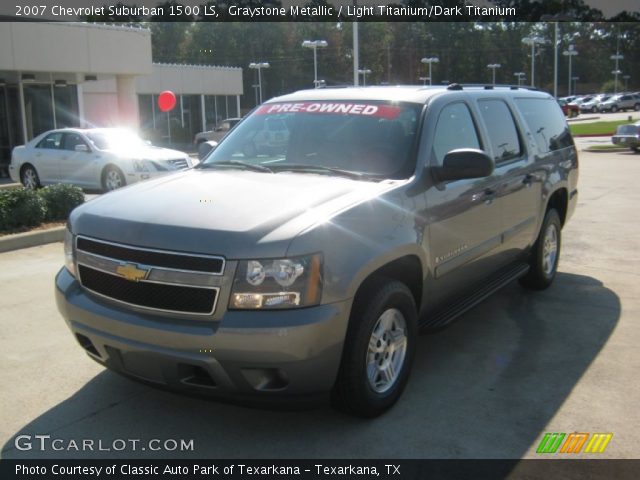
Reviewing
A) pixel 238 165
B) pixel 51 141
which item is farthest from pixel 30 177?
pixel 238 165

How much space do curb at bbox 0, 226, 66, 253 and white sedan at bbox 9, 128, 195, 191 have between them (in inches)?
186

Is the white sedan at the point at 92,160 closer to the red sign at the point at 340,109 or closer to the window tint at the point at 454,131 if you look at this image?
the red sign at the point at 340,109

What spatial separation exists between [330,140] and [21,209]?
6248 mm

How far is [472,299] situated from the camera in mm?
4941

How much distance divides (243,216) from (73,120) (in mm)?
22431

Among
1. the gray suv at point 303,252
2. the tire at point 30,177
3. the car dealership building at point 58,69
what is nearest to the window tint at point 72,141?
the tire at point 30,177

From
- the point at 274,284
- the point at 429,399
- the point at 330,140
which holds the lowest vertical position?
the point at 429,399

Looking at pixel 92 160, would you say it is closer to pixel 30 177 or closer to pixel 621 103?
pixel 30 177

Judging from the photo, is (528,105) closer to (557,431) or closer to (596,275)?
(596,275)

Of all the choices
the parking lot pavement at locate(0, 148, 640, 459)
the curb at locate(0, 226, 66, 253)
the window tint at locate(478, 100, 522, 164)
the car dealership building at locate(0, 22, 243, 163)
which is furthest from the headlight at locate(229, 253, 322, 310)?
the car dealership building at locate(0, 22, 243, 163)

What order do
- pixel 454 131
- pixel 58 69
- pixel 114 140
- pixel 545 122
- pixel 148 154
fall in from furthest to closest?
pixel 58 69 < pixel 114 140 < pixel 148 154 < pixel 545 122 < pixel 454 131

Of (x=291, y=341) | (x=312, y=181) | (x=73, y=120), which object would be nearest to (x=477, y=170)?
(x=312, y=181)

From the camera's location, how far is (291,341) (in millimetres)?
3230

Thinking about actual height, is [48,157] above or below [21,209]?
above
